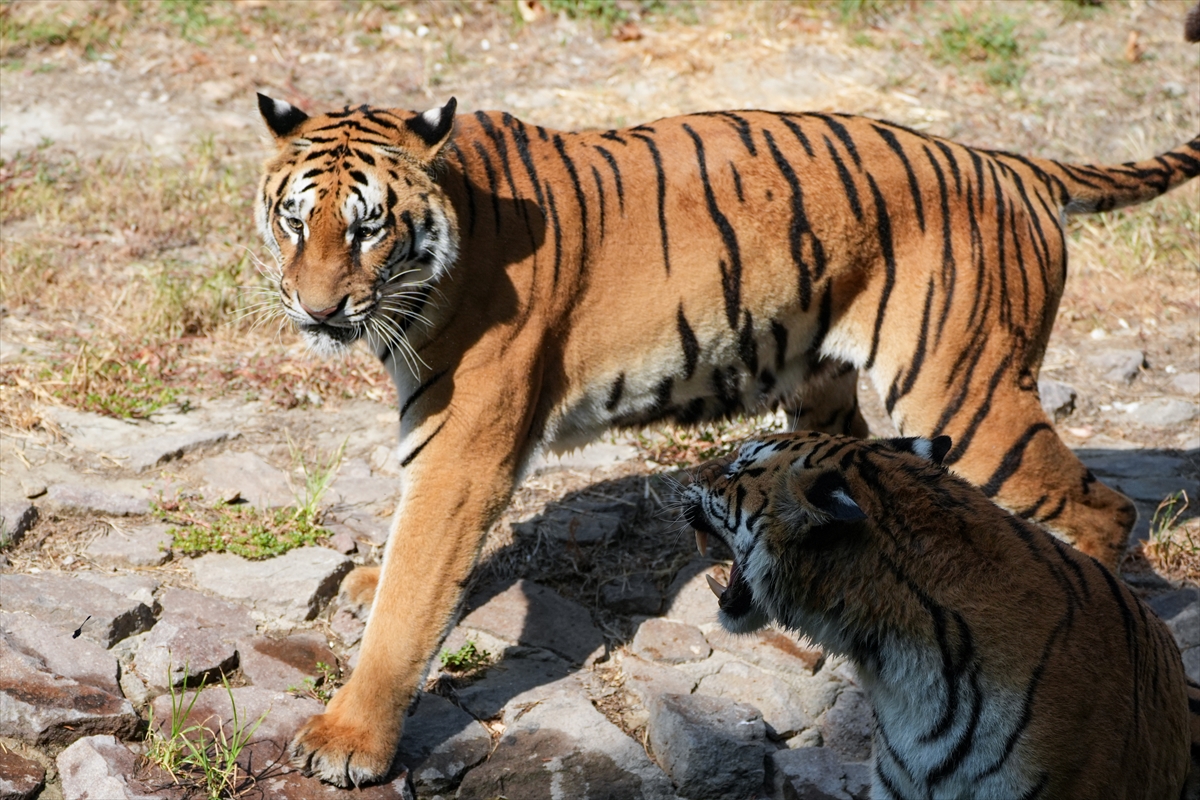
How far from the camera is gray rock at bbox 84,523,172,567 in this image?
436 cm

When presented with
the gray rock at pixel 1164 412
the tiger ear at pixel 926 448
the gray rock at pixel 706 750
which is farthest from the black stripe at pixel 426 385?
the gray rock at pixel 1164 412

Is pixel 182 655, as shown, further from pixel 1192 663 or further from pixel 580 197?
pixel 1192 663

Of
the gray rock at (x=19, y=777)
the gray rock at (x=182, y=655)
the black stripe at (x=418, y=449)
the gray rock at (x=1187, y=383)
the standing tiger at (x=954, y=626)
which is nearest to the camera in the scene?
the standing tiger at (x=954, y=626)

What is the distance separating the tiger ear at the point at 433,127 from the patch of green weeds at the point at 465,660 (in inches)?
65.8

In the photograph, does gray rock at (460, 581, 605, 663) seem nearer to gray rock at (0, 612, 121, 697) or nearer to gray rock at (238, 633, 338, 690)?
gray rock at (238, 633, 338, 690)

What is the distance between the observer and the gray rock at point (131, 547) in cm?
436

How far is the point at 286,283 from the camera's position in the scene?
11.4 feet

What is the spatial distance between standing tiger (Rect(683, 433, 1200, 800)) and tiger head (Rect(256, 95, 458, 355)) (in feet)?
3.93

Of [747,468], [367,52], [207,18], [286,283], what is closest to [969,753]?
[747,468]

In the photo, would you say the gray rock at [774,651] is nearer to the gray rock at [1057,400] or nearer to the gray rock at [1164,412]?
the gray rock at [1057,400]

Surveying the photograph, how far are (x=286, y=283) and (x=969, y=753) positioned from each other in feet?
7.20

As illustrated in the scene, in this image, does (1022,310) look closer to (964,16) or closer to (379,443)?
(379,443)

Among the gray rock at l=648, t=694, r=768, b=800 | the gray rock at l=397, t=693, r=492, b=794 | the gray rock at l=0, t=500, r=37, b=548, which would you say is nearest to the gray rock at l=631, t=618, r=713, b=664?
the gray rock at l=648, t=694, r=768, b=800

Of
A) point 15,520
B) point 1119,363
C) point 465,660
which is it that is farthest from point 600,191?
point 1119,363
